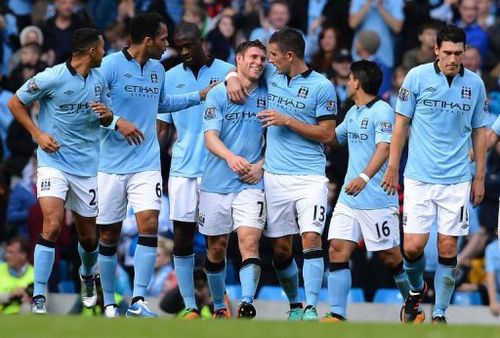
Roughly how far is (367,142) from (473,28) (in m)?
6.68

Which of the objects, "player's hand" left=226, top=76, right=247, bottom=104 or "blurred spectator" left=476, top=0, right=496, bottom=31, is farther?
"blurred spectator" left=476, top=0, right=496, bottom=31

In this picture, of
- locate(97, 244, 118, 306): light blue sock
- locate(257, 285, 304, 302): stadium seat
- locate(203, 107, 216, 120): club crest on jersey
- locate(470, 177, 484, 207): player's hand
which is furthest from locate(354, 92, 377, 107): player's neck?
locate(257, 285, 304, 302): stadium seat

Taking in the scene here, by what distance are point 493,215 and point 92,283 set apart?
5916 mm

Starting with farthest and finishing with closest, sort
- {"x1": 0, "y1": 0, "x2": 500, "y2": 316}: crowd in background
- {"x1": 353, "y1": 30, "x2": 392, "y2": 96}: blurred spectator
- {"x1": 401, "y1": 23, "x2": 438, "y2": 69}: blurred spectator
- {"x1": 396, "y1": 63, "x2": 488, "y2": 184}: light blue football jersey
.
A: {"x1": 353, "y1": 30, "x2": 392, "y2": 96}: blurred spectator < {"x1": 401, "y1": 23, "x2": 438, "y2": 69}: blurred spectator < {"x1": 0, "y1": 0, "x2": 500, "y2": 316}: crowd in background < {"x1": 396, "y1": 63, "x2": 488, "y2": 184}: light blue football jersey

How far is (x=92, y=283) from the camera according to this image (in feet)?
60.0

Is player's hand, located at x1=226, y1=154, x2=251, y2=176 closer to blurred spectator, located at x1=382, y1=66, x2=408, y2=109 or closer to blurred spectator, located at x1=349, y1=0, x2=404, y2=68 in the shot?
blurred spectator, located at x1=382, y1=66, x2=408, y2=109

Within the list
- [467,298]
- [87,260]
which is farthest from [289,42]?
[467,298]

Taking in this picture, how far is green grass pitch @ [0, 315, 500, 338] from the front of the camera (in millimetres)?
12578

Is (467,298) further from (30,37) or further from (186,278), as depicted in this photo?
(30,37)

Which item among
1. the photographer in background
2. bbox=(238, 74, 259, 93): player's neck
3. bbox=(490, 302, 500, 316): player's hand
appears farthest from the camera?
the photographer in background

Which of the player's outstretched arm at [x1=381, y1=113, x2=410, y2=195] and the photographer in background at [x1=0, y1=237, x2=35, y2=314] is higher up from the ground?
the player's outstretched arm at [x1=381, y1=113, x2=410, y2=195]

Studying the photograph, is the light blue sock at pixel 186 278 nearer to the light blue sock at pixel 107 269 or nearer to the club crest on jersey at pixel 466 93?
the light blue sock at pixel 107 269

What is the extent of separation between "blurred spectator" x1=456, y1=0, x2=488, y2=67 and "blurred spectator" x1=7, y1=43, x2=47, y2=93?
19.9 ft

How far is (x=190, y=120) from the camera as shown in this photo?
1822 cm
